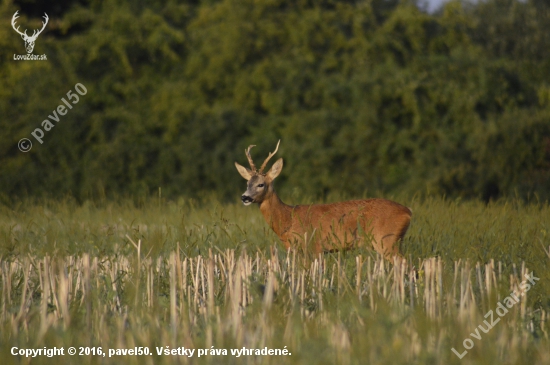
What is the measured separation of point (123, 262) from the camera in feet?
20.7

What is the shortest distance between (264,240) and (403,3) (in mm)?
12221

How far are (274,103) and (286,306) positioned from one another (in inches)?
476

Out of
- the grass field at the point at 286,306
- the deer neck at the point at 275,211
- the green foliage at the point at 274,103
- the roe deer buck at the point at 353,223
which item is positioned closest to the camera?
the grass field at the point at 286,306

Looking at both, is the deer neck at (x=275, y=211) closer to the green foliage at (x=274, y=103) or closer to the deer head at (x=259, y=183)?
the deer head at (x=259, y=183)

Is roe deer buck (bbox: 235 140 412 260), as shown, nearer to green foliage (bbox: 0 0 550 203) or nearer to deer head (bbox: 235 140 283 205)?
deer head (bbox: 235 140 283 205)

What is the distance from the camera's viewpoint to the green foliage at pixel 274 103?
51.0ft

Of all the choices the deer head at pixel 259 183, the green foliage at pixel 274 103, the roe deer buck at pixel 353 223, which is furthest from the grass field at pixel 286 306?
the green foliage at pixel 274 103

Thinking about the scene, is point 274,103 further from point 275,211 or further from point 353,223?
point 353,223

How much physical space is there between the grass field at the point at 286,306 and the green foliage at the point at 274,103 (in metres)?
7.65

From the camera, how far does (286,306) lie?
16.0 feet

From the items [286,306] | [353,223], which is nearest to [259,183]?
[353,223]

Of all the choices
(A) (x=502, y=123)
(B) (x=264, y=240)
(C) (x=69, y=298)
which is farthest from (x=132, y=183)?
(C) (x=69, y=298)

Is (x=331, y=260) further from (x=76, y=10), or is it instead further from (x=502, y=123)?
(x=76, y=10)

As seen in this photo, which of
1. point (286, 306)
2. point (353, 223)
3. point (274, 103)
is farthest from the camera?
point (274, 103)
